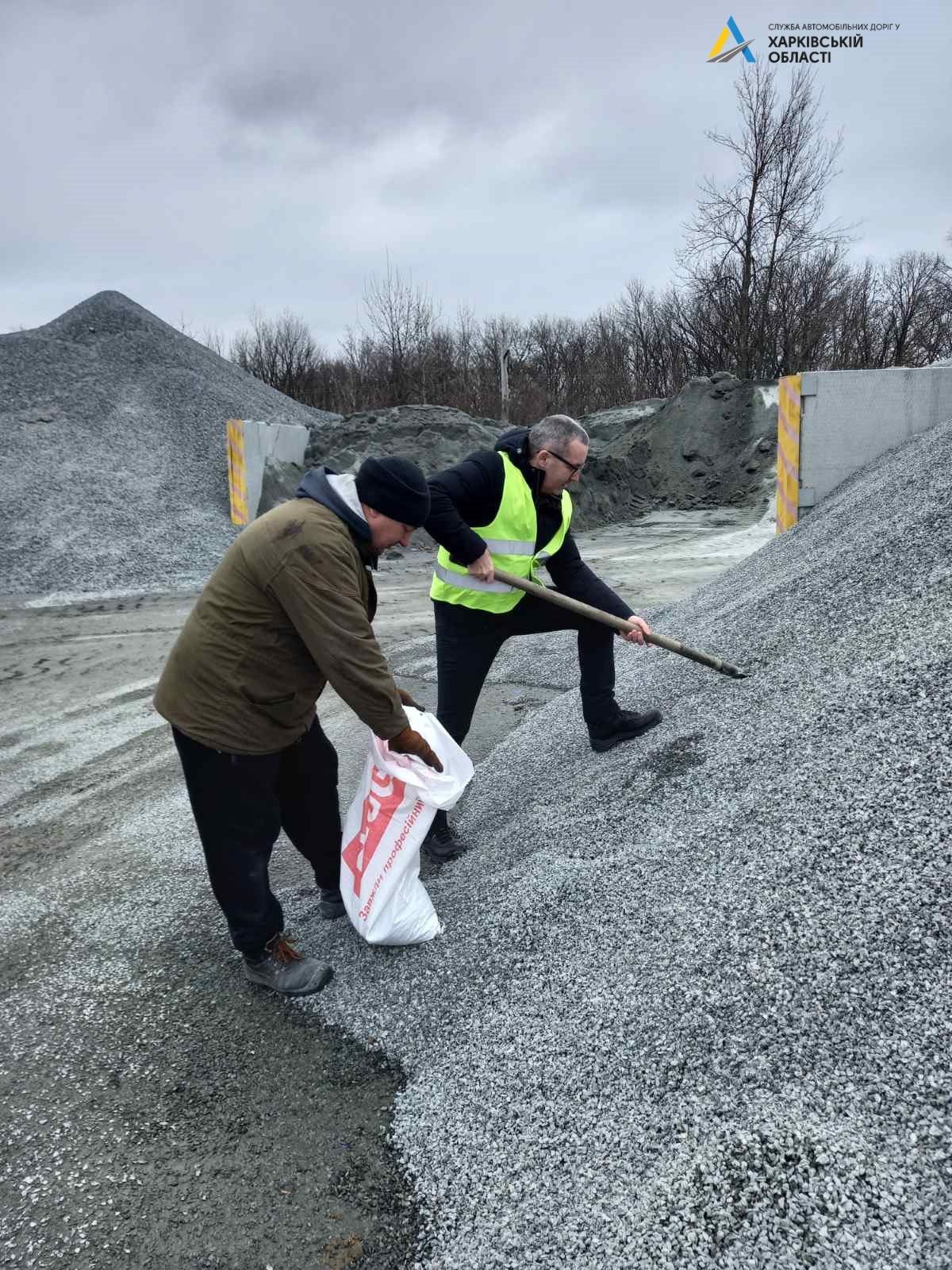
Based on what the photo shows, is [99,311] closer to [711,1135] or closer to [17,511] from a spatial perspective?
[17,511]

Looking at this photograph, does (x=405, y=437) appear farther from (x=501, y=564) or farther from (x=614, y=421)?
(x=501, y=564)

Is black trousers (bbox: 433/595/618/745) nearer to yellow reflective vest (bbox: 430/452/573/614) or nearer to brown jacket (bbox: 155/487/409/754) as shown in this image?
yellow reflective vest (bbox: 430/452/573/614)

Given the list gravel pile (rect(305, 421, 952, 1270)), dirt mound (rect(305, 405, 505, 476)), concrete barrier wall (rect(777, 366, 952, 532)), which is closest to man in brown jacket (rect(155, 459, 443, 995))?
gravel pile (rect(305, 421, 952, 1270))

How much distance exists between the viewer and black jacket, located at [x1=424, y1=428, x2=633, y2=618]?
10.8ft

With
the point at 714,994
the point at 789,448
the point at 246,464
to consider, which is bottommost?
the point at 714,994

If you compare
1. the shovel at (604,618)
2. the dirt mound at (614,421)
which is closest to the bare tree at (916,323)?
the dirt mound at (614,421)

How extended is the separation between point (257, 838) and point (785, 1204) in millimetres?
1643

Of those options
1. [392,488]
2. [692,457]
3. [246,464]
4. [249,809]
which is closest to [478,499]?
[392,488]

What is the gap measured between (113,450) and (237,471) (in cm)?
209

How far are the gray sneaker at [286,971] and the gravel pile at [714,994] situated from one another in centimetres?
7

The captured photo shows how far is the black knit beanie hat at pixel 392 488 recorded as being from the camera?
2.46m

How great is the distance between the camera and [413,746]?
261 centimetres

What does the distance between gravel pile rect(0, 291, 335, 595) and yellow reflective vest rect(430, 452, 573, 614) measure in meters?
7.84

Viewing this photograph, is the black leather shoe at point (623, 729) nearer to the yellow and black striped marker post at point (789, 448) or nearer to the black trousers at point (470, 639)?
the black trousers at point (470, 639)
